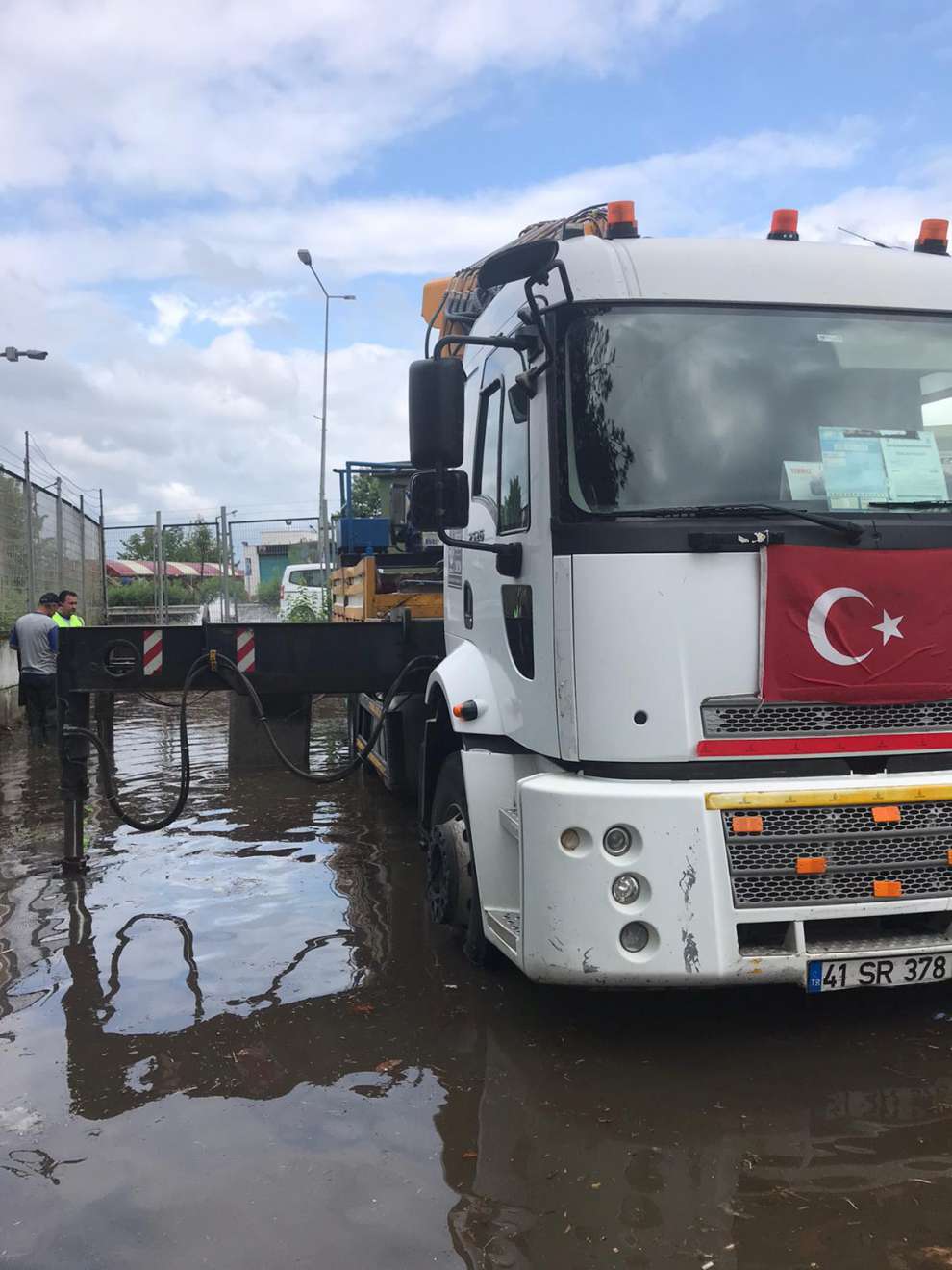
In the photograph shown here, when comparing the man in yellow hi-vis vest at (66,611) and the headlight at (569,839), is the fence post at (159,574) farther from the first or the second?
the headlight at (569,839)

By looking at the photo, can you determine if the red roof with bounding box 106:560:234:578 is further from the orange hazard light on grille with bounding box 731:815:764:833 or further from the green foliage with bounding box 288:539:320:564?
the orange hazard light on grille with bounding box 731:815:764:833

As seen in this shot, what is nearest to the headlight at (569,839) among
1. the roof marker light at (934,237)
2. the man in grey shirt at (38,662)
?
the roof marker light at (934,237)

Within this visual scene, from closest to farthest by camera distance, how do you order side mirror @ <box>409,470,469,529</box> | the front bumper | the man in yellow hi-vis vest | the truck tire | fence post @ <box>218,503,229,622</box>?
the front bumper, side mirror @ <box>409,470,469,529</box>, the truck tire, the man in yellow hi-vis vest, fence post @ <box>218,503,229,622</box>

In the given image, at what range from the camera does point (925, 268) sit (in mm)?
4555

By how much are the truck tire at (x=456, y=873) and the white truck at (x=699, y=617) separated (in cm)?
31

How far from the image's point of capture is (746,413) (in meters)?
4.10

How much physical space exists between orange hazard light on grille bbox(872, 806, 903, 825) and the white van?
53.7ft

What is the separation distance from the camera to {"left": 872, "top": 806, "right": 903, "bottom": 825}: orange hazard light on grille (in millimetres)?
→ 3936

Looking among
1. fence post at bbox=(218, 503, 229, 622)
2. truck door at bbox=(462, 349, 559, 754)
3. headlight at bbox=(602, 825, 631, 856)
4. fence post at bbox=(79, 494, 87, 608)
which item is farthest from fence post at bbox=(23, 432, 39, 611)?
headlight at bbox=(602, 825, 631, 856)

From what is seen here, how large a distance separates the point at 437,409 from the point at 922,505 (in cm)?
182

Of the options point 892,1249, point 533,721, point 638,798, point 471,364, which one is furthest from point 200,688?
point 892,1249

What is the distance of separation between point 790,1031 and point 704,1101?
738 mm

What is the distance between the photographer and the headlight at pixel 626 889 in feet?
12.6

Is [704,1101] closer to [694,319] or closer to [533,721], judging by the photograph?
[533,721]
